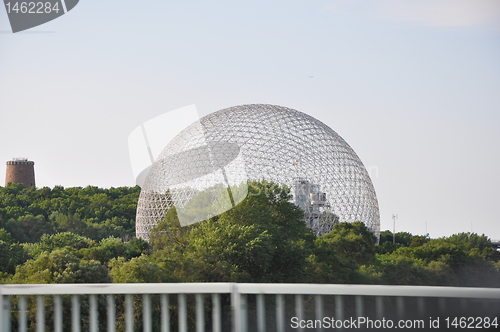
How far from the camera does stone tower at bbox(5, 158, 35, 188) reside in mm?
79562

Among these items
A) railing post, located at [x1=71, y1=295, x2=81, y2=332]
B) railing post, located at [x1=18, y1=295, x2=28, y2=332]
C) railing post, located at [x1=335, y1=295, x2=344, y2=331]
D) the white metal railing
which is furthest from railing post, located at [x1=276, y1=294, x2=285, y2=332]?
railing post, located at [x1=18, y1=295, x2=28, y2=332]

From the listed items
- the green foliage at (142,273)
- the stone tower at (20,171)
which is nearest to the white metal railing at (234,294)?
the green foliage at (142,273)

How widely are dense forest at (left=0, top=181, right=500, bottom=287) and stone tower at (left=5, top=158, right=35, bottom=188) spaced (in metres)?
35.8

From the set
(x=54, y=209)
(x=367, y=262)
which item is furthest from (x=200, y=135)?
(x=54, y=209)

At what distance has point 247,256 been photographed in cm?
2086

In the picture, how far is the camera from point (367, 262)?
30.9 m

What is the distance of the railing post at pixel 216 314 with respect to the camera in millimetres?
6405

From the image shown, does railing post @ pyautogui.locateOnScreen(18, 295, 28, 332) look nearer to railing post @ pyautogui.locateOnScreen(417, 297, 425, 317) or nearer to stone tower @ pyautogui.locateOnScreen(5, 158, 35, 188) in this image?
railing post @ pyautogui.locateOnScreen(417, 297, 425, 317)

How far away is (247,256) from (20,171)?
6423 centimetres

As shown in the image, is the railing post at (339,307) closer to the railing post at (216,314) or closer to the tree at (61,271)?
the railing post at (216,314)

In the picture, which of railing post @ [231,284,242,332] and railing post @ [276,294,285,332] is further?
railing post @ [276,294,285,332]

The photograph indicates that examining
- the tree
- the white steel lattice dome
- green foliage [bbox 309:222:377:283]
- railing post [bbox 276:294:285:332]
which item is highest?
the white steel lattice dome

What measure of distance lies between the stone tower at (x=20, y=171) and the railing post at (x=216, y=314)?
76.7 meters

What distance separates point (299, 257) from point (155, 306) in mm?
14599
